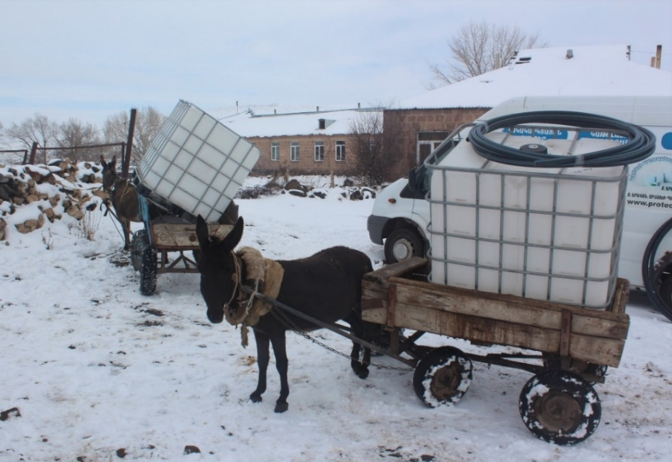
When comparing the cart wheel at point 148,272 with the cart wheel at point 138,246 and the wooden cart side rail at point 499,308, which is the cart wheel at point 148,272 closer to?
the cart wheel at point 138,246

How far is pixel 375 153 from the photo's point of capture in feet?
80.1

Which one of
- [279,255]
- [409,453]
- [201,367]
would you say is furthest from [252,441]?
[279,255]

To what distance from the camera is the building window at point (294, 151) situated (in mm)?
41903

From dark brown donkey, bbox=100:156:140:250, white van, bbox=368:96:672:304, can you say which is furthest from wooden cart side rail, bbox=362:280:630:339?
dark brown donkey, bbox=100:156:140:250

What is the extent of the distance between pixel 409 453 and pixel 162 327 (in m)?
3.73

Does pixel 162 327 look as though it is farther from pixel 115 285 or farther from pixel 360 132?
pixel 360 132

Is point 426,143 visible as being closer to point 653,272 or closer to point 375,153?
point 375,153

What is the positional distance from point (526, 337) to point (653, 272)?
13.6ft

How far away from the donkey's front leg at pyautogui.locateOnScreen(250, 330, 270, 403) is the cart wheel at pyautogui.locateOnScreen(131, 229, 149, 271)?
3865 millimetres

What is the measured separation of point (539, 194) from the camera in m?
3.59

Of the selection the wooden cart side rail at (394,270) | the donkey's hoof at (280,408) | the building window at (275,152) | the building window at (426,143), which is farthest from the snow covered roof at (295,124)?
the donkey's hoof at (280,408)

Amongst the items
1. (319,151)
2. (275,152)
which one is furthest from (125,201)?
(275,152)

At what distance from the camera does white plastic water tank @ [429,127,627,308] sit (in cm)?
348

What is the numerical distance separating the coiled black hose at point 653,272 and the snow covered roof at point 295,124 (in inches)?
1296
